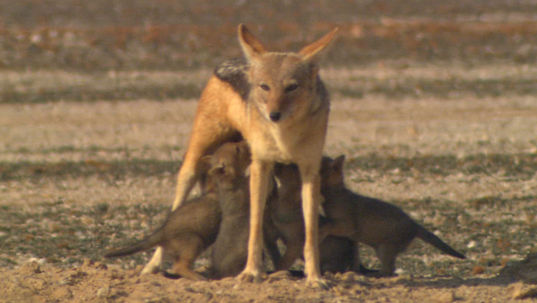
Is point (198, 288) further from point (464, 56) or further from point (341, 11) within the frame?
point (341, 11)

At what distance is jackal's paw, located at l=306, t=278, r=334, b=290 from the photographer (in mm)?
5418

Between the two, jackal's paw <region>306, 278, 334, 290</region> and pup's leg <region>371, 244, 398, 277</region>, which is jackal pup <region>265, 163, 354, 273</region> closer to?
pup's leg <region>371, 244, 398, 277</region>

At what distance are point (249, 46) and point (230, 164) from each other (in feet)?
3.65

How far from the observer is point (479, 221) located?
806 centimetres

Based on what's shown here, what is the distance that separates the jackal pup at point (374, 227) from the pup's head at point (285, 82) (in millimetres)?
1199

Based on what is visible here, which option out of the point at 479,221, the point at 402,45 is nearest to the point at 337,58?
the point at 402,45

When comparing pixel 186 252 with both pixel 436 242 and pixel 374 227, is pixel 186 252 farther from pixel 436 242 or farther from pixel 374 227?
pixel 436 242

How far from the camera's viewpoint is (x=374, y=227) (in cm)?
616

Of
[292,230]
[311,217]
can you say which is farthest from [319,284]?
[292,230]

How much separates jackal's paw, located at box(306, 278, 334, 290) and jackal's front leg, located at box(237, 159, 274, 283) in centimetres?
40

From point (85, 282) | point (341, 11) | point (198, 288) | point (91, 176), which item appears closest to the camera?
point (198, 288)

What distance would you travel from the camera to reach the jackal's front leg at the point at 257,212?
5551 millimetres

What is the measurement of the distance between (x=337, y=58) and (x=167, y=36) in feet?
19.2

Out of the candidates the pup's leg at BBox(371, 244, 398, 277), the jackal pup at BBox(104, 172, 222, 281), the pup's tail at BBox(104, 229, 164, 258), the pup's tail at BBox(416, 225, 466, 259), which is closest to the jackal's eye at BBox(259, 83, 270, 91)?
the jackal pup at BBox(104, 172, 222, 281)
